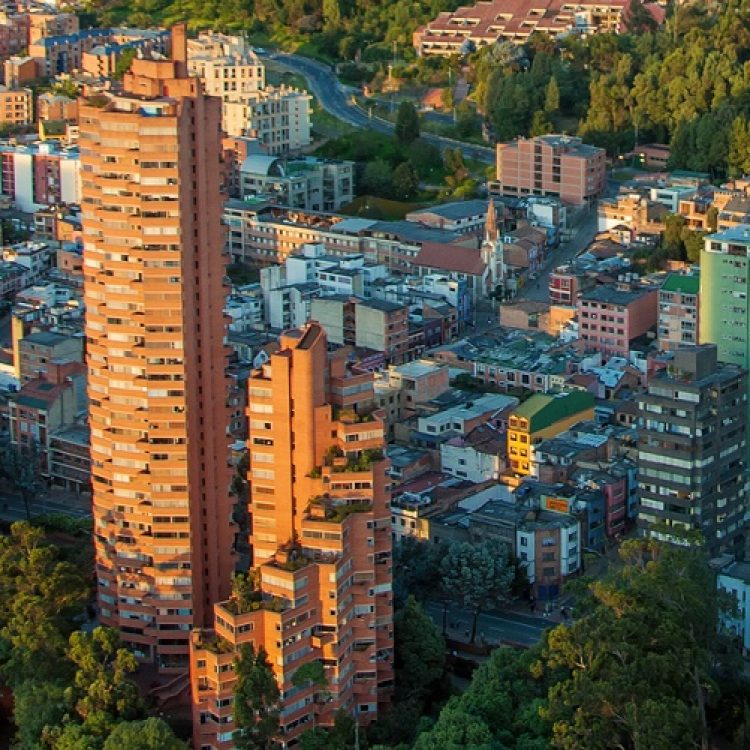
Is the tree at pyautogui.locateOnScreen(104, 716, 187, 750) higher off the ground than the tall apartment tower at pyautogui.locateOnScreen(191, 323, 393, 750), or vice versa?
the tall apartment tower at pyautogui.locateOnScreen(191, 323, 393, 750)

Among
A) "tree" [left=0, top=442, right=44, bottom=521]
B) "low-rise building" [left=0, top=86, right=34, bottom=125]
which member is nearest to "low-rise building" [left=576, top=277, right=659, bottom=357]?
"tree" [left=0, top=442, right=44, bottom=521]

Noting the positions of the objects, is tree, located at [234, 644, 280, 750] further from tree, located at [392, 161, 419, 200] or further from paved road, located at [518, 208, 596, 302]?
tree, located at [392, 161, 419, 200]

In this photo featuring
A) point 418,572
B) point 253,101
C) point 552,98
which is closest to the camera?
point 418,572

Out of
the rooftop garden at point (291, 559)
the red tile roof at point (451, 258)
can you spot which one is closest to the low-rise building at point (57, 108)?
the red tile roof at point (451, 258)

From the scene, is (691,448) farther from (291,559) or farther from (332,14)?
(332,14)

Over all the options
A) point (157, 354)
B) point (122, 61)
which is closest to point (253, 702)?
point (157, 354)

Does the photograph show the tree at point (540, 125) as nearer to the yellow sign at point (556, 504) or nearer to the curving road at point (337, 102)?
the curving road at point (337, 102)

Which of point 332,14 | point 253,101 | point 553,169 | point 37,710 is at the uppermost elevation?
point 332,14
